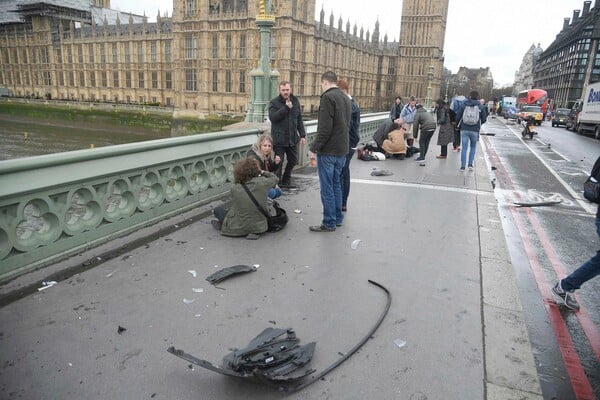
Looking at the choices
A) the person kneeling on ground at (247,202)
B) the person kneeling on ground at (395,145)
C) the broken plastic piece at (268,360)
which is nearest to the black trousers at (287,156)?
the person kneeling on ground at (247,202)

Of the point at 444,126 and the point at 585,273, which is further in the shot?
the point at 444,126

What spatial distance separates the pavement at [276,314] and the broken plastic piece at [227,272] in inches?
2.4

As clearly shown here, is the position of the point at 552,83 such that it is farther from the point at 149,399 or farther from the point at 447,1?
the point at 149,399

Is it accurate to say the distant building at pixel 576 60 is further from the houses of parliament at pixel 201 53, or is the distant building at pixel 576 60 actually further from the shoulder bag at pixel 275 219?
the shoulder bag at pixel 275 219

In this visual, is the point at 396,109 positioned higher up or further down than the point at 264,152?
higher up

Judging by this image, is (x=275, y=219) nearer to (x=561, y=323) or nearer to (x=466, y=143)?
(x=561, y=323)

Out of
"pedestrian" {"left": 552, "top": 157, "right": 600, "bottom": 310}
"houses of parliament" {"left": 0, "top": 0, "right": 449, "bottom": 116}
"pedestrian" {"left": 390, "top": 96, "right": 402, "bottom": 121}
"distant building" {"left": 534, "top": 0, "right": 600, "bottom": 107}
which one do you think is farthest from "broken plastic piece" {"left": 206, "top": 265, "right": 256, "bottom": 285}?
"distant building" {"left": 534, "top": 0, "right": 600, "bottom": 107}

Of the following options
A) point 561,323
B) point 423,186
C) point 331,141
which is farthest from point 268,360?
point 423,186

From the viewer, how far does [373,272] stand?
4449 millimetres

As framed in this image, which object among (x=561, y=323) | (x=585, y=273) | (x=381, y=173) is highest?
(x=585, y=273)

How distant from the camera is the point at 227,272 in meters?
4.21

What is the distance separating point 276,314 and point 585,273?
9.58 ft

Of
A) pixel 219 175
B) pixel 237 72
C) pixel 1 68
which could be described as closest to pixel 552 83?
pixel 237 72

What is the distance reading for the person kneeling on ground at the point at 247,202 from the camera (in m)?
5.25
